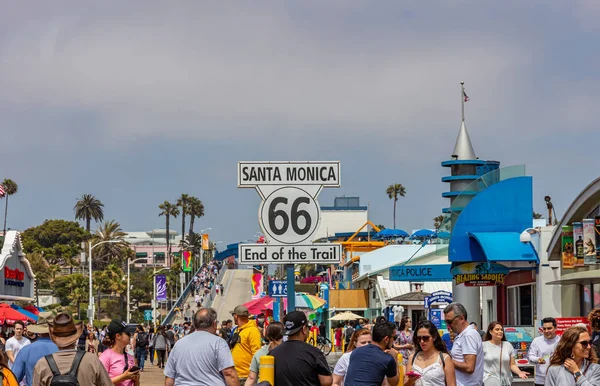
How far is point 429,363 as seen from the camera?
9688 millimetres

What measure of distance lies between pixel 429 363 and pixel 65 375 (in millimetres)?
3581

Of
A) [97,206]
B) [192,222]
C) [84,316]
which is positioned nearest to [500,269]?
[84,316]

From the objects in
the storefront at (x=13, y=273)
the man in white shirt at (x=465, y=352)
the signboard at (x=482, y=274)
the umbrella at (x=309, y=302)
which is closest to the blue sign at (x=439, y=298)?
the signboard at (x=482, y=274)

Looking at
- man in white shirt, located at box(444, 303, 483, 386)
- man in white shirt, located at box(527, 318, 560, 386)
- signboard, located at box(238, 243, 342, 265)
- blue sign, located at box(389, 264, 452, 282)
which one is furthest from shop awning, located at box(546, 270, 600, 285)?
man in white shirt, located at box(444, 303, 483, 386)

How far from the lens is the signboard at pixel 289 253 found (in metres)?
12.5

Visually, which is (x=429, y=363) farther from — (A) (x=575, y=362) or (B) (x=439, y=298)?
(B) (x=439, y=298)

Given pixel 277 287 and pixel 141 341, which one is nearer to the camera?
pixel 277 287

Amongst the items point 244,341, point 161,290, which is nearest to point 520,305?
point 244,341

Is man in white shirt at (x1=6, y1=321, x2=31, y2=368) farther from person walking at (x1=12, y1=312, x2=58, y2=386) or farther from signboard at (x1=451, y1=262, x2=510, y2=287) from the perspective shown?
signboard at (x1=451, y1=262, x2=510, y2=287)

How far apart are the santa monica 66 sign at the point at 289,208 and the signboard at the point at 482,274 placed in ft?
65.2

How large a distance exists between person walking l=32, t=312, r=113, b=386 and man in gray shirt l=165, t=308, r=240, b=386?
1793mm

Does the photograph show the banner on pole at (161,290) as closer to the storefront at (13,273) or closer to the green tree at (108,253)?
the storefront at (13,273)

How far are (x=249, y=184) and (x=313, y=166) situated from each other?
79cm

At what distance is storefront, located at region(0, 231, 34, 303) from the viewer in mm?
47188
